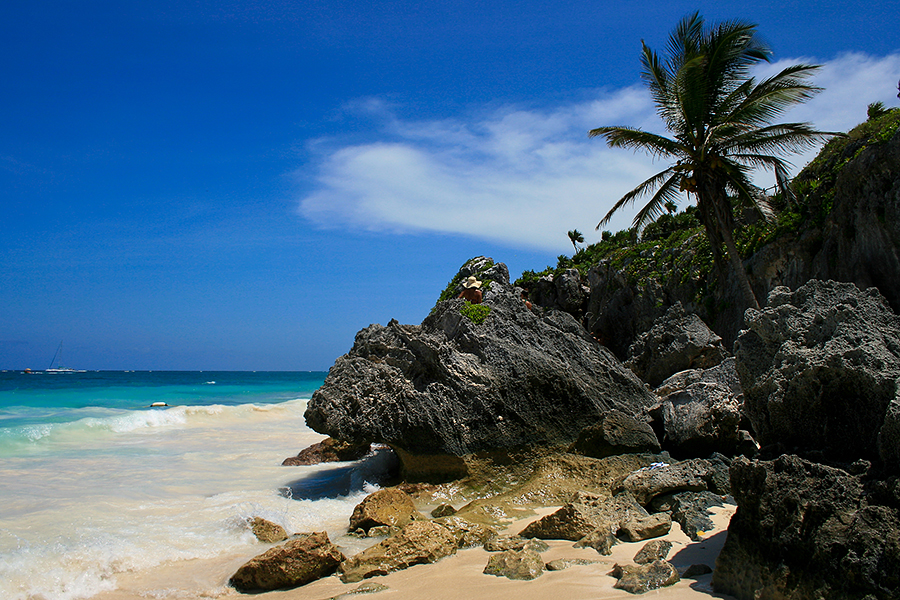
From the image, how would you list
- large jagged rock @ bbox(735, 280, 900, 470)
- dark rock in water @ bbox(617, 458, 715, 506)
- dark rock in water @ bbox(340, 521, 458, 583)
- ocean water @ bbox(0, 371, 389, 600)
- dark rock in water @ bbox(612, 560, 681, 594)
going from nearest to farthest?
1. large jagged rock @ bbox(735, 280, 900, 470)
2. dark rock in water @ bbox(612, 560, 681, 594)
3. dark rock in water @ bbox(340, 521, 458, 583)
4. ocean water @ bbox(0, 371, 389, 600)
5. dark rock in water @ bbox(617, 458, 715, 506)

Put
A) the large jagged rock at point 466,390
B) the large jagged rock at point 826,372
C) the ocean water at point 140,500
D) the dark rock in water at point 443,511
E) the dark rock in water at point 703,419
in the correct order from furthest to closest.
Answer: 1. the large jagged rock at point 466,390
2. the dark rock in water at point 703,419
3. the dark rock in water at point 443,511
4. the ocean water at point 140,500
5. the large jagged rock at point 826,372

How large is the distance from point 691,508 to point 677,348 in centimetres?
618

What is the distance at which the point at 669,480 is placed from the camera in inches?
226

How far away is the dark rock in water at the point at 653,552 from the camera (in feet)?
13.4

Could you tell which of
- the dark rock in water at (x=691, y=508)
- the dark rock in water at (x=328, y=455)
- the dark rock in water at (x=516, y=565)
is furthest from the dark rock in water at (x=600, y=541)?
the dark rock in water at (x=328, y=455)

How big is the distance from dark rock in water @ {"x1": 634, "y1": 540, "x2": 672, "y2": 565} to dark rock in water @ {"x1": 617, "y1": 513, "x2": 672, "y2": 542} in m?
0.30

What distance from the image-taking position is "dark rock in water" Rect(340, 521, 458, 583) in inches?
183

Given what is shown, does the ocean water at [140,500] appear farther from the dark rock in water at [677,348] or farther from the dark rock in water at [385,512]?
the dark rock in water at [677,348]

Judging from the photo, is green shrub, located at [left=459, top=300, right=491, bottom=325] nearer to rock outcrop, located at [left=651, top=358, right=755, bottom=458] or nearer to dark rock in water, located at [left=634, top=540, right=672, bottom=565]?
rock outcrop, located at [left=651, top=358, right=755, bottom=458]

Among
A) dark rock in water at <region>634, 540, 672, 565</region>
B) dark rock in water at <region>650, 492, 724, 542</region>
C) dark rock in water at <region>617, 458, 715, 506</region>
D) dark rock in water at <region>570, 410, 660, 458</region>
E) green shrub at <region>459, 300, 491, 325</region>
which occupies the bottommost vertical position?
dark rock in water at <region>634, 540, 672, 565</region>

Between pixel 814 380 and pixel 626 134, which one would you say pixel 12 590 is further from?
pixel 626 134

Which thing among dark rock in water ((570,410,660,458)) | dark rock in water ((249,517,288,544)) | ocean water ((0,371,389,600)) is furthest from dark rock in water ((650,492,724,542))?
dark rock in water ((249,517,288,544))

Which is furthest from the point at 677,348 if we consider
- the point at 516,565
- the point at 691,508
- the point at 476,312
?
the point at 516,565

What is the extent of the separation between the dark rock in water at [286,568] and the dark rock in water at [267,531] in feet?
3.72
